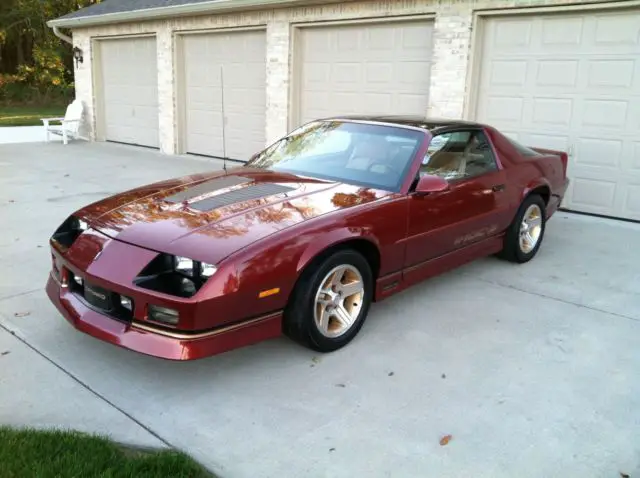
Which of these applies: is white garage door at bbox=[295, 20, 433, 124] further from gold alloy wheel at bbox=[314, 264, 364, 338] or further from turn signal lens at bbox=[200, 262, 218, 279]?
turn signal lens at bbox=[200, 262, 218, 279]

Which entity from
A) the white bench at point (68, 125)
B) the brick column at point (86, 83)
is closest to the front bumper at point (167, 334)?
the white bench at point (68, 125)

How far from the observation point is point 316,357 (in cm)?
383

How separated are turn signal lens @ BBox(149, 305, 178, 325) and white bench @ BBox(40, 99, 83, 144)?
13408 mm

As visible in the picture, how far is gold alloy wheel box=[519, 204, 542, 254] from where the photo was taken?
582 cm

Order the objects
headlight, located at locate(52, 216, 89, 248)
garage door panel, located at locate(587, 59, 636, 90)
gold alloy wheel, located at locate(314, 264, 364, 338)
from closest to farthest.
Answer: gold alloy wheel, located at locate(314, 264, 364, 338), headlight, located at locate(52, 216, 89, 248), garage door panel, located at locate(587, 59, 636, 90)

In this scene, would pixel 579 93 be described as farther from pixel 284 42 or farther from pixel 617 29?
pixel 284 42

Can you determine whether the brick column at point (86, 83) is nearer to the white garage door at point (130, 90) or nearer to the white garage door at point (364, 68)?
the white garage door at point (130, 90)

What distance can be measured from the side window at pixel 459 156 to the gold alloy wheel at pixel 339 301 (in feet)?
3.52

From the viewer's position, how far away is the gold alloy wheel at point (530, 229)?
19.1 feet

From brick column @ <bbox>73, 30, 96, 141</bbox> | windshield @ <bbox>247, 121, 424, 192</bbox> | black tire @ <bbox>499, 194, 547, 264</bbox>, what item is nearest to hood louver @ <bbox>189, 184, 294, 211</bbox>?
windshield @ <bbox>247, 121, 424, 192</bbox>

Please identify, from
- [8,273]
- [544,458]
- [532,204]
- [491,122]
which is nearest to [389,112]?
[491,122]

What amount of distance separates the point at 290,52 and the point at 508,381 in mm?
8590

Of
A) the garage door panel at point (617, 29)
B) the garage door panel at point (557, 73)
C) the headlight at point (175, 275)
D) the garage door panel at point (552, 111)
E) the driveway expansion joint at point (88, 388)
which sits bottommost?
the driveway expansion joint at point (88, 388)

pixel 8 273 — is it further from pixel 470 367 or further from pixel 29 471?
pixel 470 367
